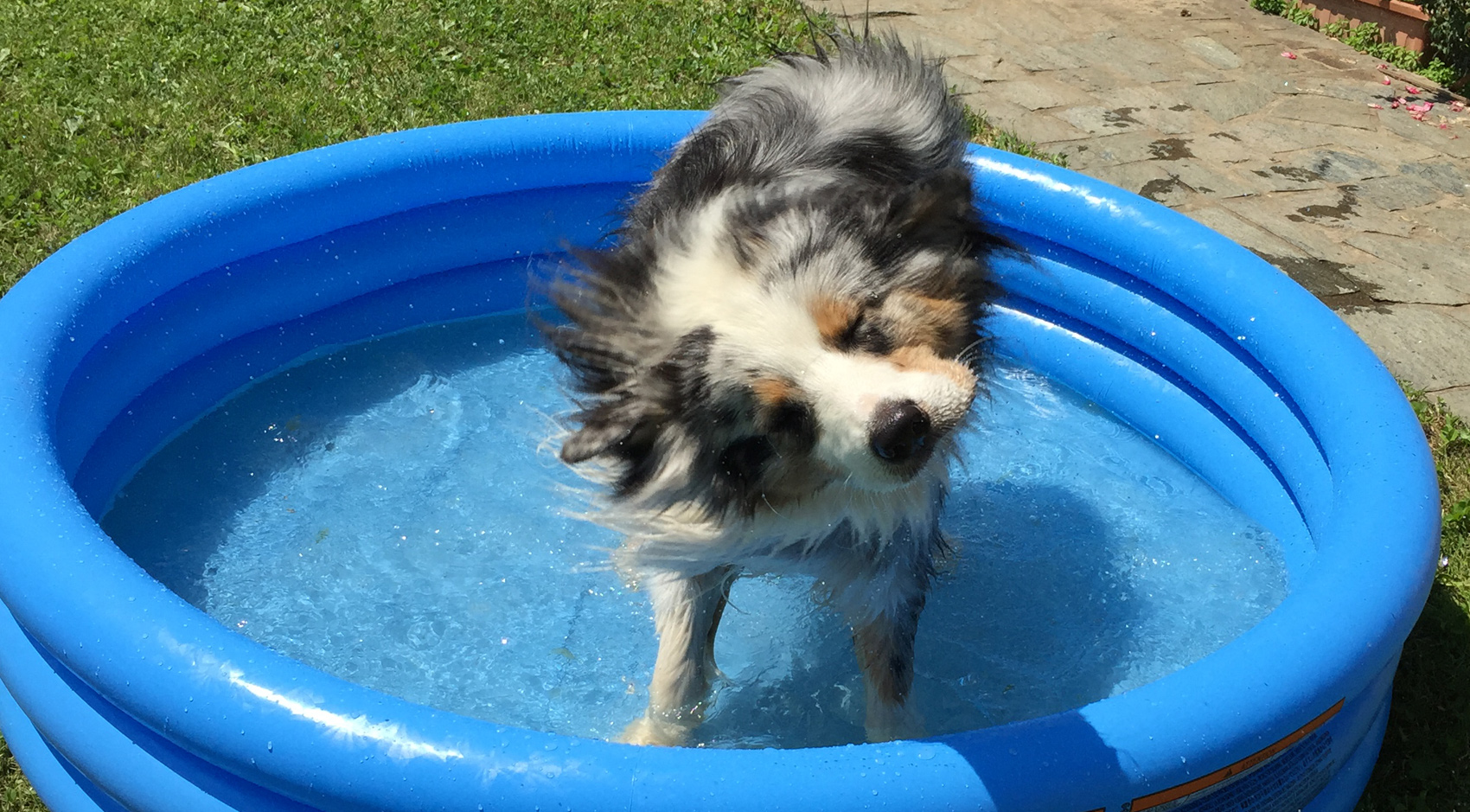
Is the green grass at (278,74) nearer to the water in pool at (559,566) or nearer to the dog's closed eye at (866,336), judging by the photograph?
the water in pool at (559,566)

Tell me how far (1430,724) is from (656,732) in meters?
2.07

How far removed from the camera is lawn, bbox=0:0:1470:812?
5641 millimetres

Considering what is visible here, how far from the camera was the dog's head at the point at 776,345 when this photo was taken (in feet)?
7.89

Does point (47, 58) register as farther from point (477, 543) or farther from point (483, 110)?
point (477, 543)

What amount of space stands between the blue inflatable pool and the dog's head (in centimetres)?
57

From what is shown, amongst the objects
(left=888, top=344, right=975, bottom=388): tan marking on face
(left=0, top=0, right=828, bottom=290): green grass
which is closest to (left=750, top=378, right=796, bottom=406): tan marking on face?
(left=888, top=344, right=975, bottom=388): tan marking on face

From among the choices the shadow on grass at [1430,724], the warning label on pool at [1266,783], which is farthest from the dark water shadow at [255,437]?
the shadow on grass at [1430,724]

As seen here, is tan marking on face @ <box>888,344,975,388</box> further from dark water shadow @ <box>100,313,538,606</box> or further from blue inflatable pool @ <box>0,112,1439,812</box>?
dark water shadow @ <box>100,313,538,606</box>

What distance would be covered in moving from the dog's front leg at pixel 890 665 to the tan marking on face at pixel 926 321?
0.72m

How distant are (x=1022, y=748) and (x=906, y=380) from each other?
724 millimetres

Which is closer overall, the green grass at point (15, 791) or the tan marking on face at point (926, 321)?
the tan marking on face at point (926, 321)

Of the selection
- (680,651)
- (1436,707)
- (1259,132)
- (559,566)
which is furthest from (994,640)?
(1259,132)

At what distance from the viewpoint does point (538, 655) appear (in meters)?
3.74

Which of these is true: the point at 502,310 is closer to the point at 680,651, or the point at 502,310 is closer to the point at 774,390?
the point at 680,651
